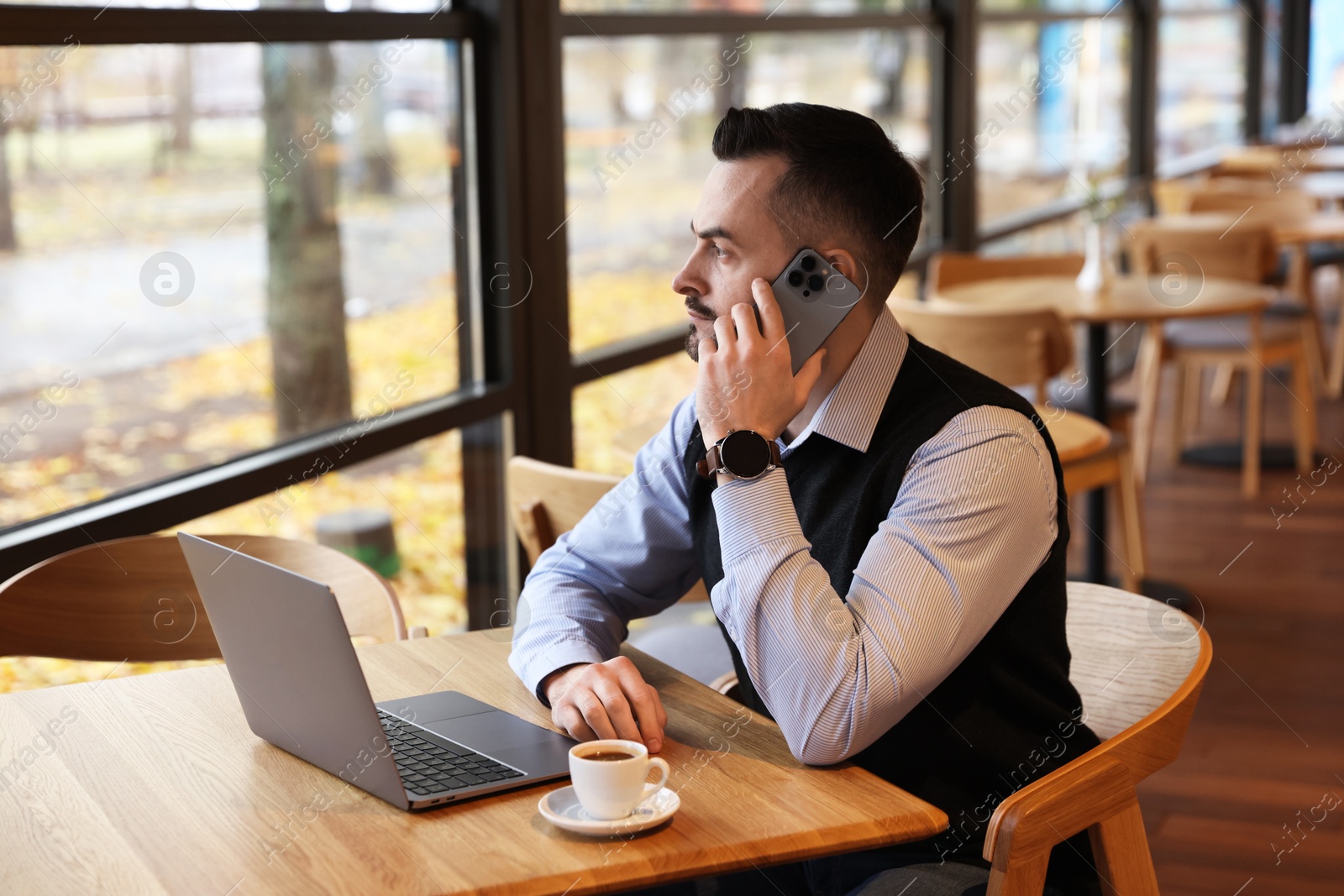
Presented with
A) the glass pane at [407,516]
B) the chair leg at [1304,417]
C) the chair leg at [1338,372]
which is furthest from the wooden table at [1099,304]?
the chair leg at [1338,372]

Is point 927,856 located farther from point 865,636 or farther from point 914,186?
point 914,186

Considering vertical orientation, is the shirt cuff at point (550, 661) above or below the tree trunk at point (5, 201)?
below

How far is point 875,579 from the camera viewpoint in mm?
1349

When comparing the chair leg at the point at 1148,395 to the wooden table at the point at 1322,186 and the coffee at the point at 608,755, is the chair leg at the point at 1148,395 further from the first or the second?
the coffee at the point at 608,755

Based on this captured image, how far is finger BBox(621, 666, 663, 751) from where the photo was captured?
1336 mm

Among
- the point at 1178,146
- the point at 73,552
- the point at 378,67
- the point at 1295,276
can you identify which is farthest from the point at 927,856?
the point at 1178,146

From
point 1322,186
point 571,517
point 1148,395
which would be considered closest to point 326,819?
point 571,517

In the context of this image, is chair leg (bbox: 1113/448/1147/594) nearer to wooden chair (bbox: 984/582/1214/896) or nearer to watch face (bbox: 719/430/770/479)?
wooden chair (bbox: 984/582/1214/896)

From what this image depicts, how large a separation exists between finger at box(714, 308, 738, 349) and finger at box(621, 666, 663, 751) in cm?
37

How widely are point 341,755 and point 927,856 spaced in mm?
601

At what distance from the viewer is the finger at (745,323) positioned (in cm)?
146

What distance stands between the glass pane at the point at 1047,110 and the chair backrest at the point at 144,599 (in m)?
4.05

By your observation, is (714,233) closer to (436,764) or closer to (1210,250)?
(436,764)

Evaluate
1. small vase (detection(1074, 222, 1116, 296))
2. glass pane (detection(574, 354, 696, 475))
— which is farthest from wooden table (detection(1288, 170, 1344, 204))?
glass pane (detection(574, 354, 696, 475))
